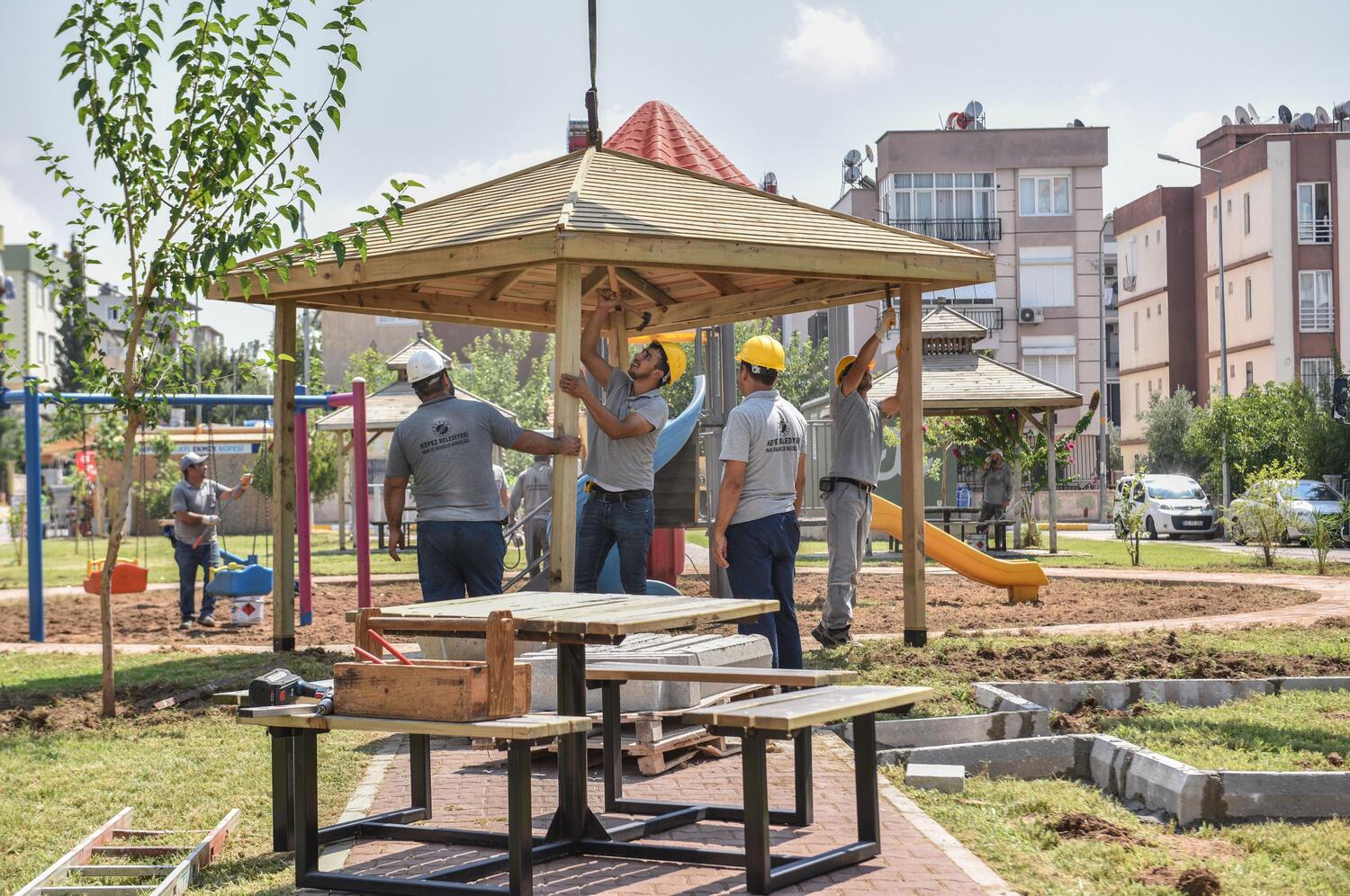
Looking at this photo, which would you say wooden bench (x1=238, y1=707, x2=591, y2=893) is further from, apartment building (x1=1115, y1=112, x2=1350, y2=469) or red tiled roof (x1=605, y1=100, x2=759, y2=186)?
apartment building (x1=1115, y1=112, x2=1350, y2=469)

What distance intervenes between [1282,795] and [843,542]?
5318mm

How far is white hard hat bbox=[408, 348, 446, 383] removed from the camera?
8.26 m

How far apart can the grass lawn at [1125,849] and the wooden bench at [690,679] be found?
0.56 metres

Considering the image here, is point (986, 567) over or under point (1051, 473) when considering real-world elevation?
under

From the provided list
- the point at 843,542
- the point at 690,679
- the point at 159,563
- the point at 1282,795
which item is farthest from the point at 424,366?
the point at 159,563

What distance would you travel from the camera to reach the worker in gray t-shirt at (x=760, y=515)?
841cm

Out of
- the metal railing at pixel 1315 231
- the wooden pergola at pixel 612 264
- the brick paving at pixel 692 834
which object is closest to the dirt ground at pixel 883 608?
the wooden pergola at pixel 612 264

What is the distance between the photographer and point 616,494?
8.95 metres

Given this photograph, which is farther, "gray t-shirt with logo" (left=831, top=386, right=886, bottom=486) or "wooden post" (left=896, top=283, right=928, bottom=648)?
"wooden post" (left=896, top=283, right=928, bottom=648)

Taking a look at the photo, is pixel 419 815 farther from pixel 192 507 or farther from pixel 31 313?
pixel 31 313

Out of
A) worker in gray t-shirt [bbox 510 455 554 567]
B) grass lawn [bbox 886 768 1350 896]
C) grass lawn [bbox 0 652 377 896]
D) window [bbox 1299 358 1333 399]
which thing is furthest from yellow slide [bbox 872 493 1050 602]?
window [bbox 1299 358 1333 399]

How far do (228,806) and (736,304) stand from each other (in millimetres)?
7044

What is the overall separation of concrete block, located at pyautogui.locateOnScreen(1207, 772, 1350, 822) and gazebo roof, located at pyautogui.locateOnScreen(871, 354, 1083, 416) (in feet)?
66.2

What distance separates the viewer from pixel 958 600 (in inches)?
645
